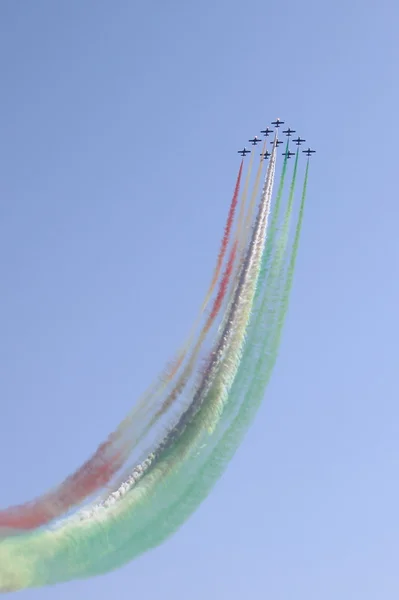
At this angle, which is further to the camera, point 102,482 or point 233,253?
point 233,253

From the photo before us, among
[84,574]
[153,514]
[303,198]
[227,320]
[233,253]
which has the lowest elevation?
[84,574]

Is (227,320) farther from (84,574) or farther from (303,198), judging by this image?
(84,574)

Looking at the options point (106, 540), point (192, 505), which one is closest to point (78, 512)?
point (106, 540)

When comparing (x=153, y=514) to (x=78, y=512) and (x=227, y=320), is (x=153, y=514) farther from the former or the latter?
(x=227, y=320)

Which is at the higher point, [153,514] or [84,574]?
[153,514]

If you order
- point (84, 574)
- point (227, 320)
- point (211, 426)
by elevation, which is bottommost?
point (84, 574)

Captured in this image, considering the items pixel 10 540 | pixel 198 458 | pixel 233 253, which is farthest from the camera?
pixel 233 253

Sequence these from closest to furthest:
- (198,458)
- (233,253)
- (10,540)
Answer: (10,540), (198,458), (233,253)

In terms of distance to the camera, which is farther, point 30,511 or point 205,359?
point 205,359

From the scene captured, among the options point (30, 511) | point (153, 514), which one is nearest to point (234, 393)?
point (153, 514)
